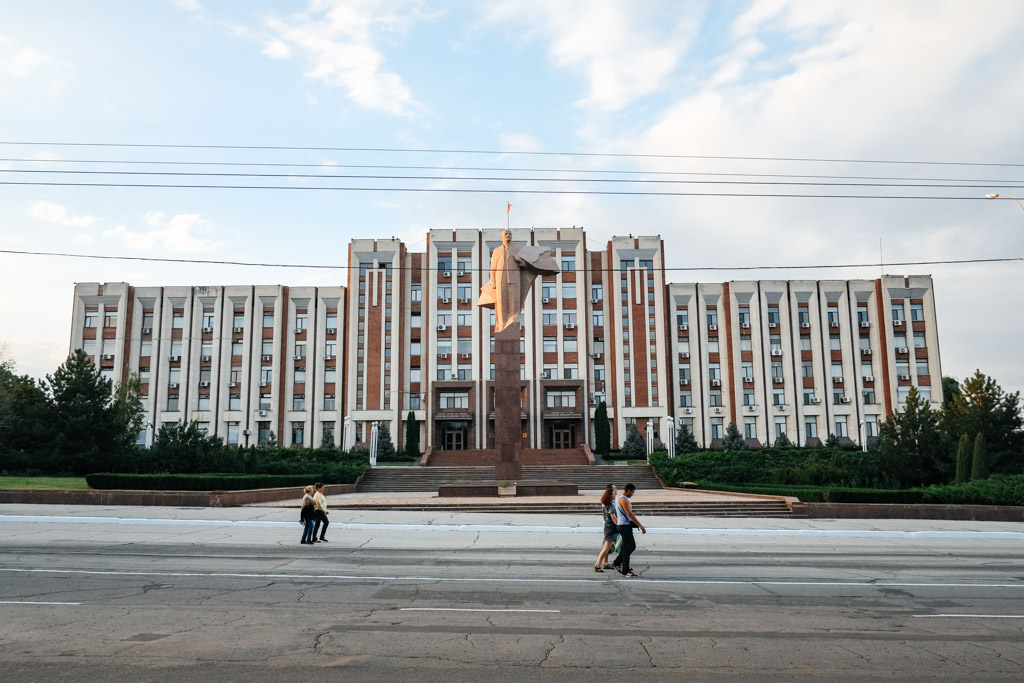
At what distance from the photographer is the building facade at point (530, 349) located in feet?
187

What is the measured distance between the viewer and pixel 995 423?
1235 inches

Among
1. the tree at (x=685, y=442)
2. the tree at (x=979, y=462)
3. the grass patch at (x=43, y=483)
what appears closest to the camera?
the grass patch at (x=43, y=483)

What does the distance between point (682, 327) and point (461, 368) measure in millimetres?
17914

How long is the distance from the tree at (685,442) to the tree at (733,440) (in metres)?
2.11

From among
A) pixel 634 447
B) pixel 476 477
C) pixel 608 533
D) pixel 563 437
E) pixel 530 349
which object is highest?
pixel 530 349

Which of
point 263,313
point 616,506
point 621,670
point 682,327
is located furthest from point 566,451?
point 621,670

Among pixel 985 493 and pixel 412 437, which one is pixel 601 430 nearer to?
pixel 412 437

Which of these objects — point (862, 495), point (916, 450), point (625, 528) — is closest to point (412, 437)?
point (916, 450)

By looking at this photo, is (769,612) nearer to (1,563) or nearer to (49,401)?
(1,563)

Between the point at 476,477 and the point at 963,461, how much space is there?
23.1 metres

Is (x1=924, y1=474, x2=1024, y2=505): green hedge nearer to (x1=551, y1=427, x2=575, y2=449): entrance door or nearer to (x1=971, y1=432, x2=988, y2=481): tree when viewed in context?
(x1=971, y1=432, x2=988, y2=481): tree

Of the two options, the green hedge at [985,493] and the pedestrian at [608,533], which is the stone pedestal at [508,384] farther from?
the pedestrian at [608,533]

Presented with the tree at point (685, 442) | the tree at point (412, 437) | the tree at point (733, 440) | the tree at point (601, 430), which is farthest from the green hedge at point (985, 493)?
the tree at point (412, 437)

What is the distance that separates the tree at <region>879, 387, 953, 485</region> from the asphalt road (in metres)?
17.5
